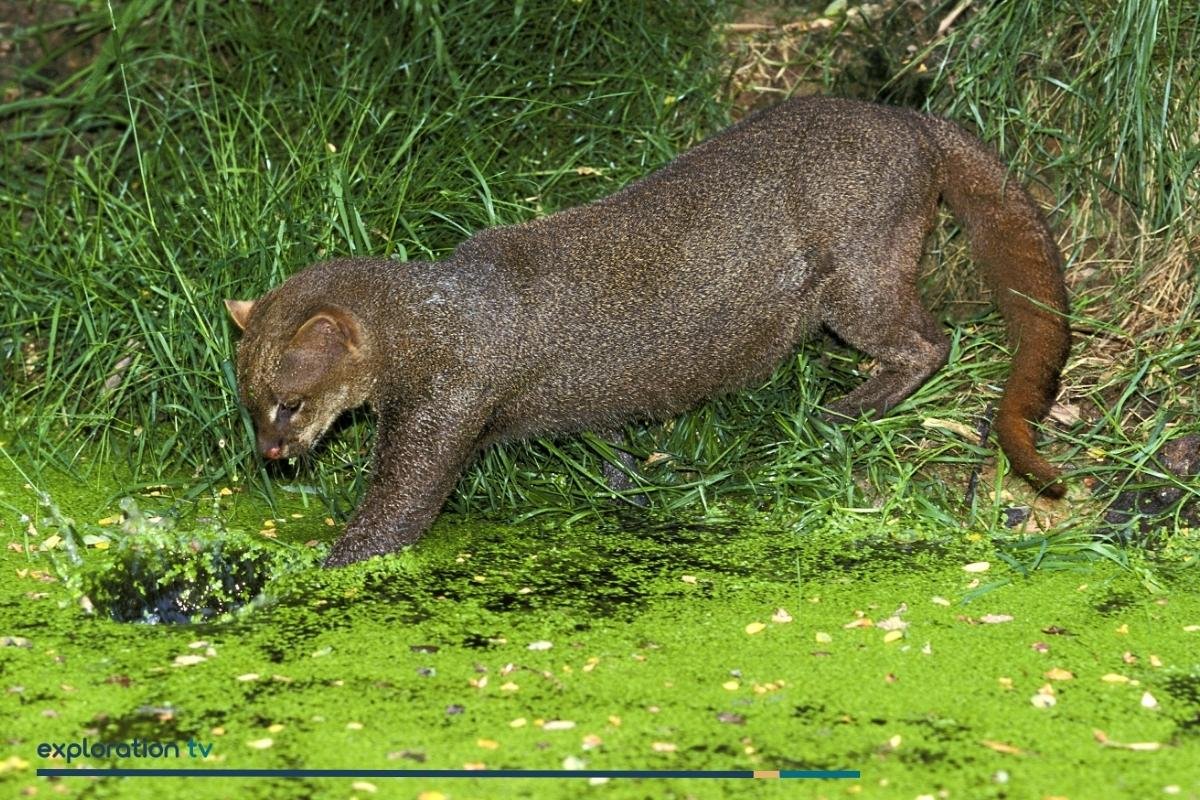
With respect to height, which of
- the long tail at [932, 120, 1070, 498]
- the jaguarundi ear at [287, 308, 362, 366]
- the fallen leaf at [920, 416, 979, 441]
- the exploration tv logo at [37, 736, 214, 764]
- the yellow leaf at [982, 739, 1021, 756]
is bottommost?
the yellow leaf at [982, 739, 1021, 756]

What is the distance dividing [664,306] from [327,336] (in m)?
1.13

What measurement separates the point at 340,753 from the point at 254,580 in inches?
52.5

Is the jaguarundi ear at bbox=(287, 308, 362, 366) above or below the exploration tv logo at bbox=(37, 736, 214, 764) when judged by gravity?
above

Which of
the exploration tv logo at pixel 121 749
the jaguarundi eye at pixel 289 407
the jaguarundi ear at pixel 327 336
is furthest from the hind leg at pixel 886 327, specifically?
the exploration tv logo at pixel 121 749

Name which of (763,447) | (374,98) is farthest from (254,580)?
(374,98)

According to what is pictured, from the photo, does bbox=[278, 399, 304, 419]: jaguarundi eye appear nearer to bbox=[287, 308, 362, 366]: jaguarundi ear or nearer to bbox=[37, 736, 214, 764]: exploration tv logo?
bbox=[287, 308, 362, 366]: jaguarundi ear

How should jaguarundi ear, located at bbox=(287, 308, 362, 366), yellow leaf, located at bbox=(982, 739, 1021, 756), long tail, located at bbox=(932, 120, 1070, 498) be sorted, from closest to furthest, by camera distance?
1. yellow leaf, located at bbox=(982, 739, 1021, 756)
2. jaguarundi ear, located at bbox=(287, 308, 362, 366)
3. long tail, located at bbox=(932, 120, 1070, 498)

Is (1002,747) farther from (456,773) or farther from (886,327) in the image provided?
(886,327)

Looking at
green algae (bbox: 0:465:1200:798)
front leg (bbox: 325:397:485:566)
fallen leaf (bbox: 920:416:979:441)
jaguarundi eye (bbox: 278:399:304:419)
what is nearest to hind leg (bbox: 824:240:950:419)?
fallen leaf (bbox: 920:416:979:441)

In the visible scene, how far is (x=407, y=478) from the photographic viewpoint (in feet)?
15.7

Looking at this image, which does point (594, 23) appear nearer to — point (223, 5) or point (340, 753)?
point (223, 5)

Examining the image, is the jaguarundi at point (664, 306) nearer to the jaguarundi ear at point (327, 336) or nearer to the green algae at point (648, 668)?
the jaguarundi ear at point (327, 336)

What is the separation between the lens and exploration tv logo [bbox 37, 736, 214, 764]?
353 centimetres

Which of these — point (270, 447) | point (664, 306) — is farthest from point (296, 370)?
point (664, 306)
